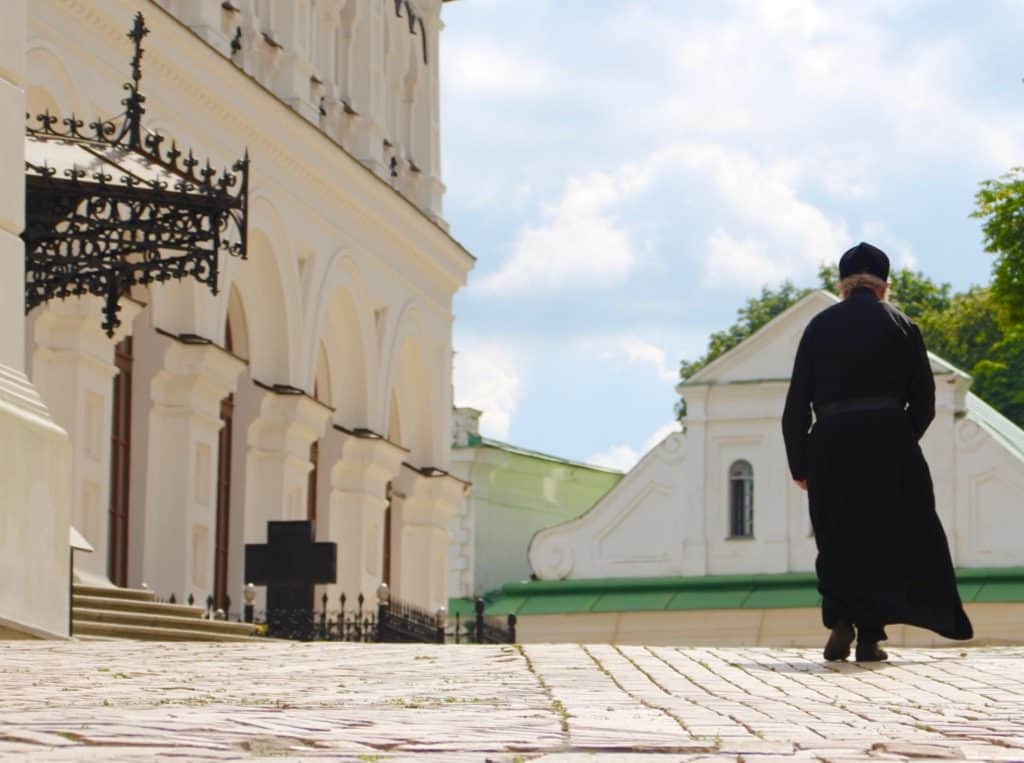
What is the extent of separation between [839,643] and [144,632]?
7.94 meters

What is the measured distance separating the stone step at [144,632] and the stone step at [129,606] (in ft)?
1.29

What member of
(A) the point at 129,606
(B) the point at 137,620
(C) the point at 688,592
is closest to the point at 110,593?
(A) the point at 129,606

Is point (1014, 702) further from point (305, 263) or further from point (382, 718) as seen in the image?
point (305, 263)

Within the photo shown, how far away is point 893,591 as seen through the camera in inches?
499

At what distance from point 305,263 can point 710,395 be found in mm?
14662

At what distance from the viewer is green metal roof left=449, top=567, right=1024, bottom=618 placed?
43.6 m

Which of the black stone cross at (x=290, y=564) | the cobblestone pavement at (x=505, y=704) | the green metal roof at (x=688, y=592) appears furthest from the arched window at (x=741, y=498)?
the cobblestone pavement at (x=505, y=704)

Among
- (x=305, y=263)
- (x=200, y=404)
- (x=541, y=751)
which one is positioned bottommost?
(x=541, y=751)

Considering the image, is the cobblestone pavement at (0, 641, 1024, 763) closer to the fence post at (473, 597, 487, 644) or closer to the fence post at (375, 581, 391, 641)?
the fence post at (375, 581, 391, 641)

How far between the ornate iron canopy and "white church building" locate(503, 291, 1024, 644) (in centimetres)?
2395

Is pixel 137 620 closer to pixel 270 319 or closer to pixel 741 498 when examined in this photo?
pixel 270 319

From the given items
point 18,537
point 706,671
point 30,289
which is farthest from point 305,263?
point 706,671

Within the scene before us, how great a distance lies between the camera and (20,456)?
14.3 m

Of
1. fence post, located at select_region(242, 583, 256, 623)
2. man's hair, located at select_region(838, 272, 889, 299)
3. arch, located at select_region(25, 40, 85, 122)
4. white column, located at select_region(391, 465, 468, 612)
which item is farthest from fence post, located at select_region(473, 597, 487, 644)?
man's hair, located at select_region(838, 272, 889, 299)
